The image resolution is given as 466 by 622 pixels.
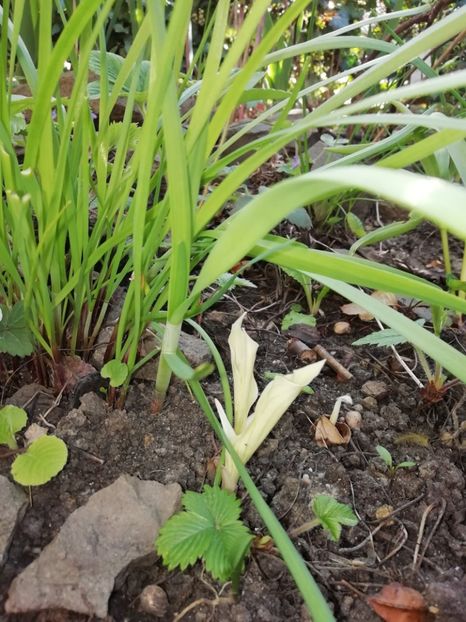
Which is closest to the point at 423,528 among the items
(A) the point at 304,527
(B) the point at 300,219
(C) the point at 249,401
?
(A) the point at 304,527

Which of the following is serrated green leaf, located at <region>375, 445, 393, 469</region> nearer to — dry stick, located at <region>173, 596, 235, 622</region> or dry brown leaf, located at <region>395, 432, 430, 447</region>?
dry brown leaf, located at <region>395, 432, 430, 447</region>

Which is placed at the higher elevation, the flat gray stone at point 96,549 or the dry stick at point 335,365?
the flat gray stone at point 96,549

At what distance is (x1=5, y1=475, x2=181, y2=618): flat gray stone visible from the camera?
49 centimetres

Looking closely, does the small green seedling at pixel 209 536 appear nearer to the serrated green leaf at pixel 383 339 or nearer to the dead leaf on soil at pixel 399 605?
the dead leaf on soil at pixel 399 605

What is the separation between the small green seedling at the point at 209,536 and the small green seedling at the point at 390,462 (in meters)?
0.23

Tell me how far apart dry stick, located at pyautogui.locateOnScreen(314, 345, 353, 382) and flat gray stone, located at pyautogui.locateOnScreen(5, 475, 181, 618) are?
347 millimetres

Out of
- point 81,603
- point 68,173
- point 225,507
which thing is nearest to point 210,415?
point 225,507

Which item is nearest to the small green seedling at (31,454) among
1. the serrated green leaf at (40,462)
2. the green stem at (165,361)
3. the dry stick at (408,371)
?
the serrated green leaf at (40,462)

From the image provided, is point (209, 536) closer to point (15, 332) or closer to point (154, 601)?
point (154, 601)

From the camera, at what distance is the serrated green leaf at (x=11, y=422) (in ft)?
1.96

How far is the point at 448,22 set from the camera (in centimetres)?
42

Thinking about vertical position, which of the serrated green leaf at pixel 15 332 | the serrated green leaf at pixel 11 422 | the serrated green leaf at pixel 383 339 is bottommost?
the serrated green leaf at pixel 11 422

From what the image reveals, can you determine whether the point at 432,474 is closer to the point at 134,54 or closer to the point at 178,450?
the point at 178,450

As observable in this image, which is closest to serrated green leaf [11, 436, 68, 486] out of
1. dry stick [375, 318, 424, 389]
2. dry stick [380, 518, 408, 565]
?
dry stick [380, 518, 408, 565]
